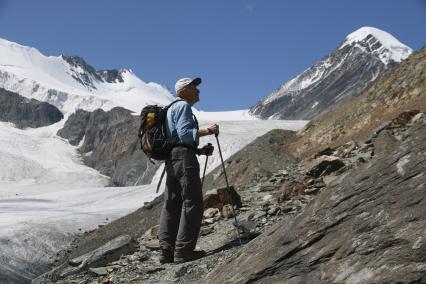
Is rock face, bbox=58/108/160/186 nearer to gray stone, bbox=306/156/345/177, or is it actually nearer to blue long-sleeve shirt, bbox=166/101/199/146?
gray stone, bbox=306/156/345/177

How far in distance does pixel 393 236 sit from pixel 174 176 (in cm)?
326

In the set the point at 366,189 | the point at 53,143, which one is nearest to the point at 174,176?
the point at 366,189

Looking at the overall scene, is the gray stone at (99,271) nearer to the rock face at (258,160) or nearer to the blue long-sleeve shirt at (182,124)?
the blue long-sleeve shirt at (182,124)

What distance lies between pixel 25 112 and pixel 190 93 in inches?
5668

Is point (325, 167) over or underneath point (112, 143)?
underneath

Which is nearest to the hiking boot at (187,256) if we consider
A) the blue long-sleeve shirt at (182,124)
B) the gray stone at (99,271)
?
the blue long-sleeve shirt at (182,124)

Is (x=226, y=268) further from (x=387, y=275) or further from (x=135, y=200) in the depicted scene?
(x=135, y=200)

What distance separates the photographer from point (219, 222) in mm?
8375

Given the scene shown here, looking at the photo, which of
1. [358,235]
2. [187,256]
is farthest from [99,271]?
[358,235]

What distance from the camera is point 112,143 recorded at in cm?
9731

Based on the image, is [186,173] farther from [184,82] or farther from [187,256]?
[184,82]

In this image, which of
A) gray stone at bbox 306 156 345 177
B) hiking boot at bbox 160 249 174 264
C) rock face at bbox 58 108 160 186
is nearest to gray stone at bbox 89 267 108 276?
hiking boot at bbox 160 249 174 264

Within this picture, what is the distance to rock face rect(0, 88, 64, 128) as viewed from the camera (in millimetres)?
140375

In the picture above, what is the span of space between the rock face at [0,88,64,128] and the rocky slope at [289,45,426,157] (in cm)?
12979
